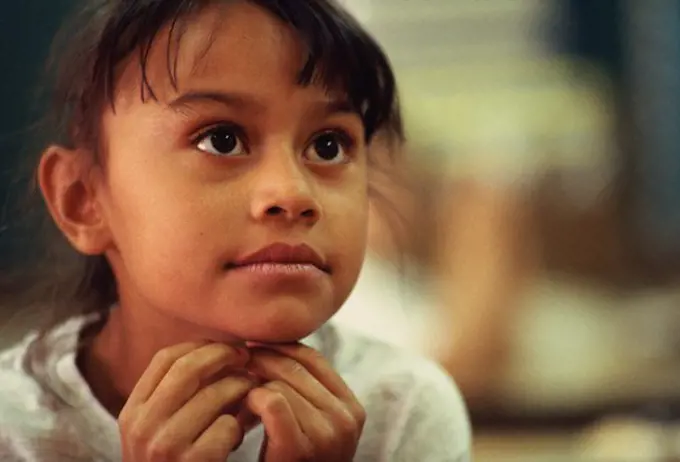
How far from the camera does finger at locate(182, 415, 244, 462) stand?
14.4 inches

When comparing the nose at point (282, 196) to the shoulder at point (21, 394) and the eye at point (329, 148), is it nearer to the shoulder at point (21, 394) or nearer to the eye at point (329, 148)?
the eye at point (329, 148)

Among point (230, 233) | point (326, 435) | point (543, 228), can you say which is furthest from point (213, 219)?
point (543, 228)

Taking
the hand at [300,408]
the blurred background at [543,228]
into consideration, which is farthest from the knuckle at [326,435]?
the blurred background at [543,228]

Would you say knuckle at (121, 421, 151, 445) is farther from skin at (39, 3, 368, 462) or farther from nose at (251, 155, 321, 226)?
nose at (251, 155, 321, 226)

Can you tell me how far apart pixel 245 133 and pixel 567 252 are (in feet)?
0.74

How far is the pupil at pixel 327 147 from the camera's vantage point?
0.40 meters

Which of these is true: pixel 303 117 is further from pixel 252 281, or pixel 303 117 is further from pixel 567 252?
pixel 567 252

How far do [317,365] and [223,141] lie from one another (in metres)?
0.11

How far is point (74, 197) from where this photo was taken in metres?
0.42

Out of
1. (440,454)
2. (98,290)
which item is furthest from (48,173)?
(440,454)

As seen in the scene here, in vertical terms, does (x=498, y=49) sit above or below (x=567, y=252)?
above

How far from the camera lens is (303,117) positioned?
387mm

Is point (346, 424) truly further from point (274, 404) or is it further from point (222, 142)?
point (222, 142)

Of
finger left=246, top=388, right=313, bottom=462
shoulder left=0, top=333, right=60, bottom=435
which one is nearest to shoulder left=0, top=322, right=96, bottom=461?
shoulder left=0, top=333, right=60, bottom=435
